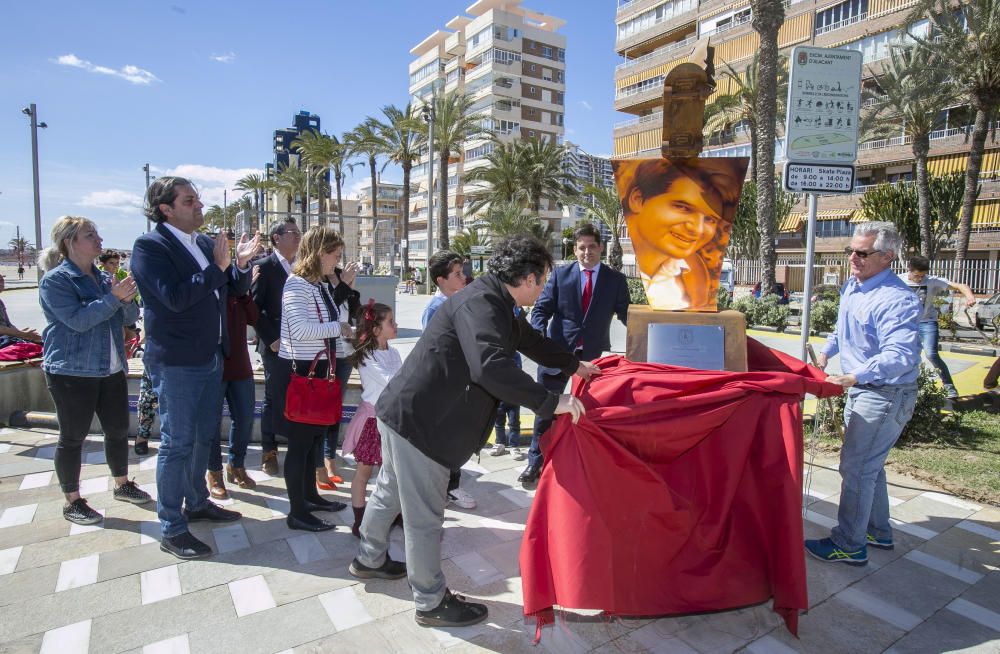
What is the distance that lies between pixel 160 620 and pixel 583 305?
129 inches

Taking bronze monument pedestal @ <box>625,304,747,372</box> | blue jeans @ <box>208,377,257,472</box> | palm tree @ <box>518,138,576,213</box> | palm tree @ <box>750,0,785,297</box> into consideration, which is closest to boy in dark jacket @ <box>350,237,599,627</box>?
bronze monument pedestal @ <box>625,304,747,372</box>

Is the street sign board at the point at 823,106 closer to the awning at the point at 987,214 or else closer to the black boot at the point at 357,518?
the black boot at the point at 357,518

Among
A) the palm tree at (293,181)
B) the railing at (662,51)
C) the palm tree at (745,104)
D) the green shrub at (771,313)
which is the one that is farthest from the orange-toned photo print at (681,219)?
the palm tree at (293,181)

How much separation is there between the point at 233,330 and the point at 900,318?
13.8ft

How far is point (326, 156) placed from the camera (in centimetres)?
3969

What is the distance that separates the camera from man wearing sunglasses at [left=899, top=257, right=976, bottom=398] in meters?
6.39

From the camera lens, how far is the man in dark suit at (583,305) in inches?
181

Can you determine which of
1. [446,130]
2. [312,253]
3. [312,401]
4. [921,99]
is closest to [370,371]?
[312,401]

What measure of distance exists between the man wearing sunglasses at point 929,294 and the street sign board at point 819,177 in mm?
2670

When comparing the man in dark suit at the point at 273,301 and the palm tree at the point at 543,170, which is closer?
the man in dark suit at the point at 273,301

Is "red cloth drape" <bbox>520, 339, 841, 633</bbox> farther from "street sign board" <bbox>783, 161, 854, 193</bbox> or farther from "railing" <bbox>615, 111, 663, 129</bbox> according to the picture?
"railing" <bbox>615, 111, 663, 129</bbox>

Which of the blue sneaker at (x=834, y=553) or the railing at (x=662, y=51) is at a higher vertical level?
the railing at (x=662, y=51)

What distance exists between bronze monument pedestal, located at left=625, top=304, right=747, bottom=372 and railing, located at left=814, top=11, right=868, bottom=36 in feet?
129

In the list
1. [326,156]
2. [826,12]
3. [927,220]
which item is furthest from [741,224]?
[326,156]
